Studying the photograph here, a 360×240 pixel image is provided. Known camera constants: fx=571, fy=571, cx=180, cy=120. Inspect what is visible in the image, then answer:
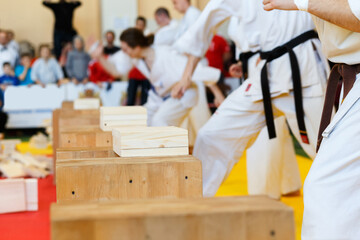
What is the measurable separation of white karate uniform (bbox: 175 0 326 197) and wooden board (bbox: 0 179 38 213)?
1.13 m

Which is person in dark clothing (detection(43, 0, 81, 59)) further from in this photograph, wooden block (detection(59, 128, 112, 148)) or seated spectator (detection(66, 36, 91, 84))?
wooden block (detection(59, 128, 112, 148))

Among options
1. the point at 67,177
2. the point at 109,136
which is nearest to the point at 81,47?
the point at 109,136

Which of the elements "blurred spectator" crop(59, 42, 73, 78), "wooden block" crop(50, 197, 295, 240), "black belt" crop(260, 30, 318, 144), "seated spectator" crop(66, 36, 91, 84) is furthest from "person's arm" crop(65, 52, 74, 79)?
"wooden block" crop(50, 197, 295, 240)

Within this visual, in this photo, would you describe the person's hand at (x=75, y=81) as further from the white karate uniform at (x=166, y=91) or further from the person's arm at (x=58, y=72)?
the white karate uniform at (x=166, y=91)

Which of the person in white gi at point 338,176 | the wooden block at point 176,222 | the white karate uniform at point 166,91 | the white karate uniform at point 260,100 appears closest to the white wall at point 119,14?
the white karate uniform at point 166,91

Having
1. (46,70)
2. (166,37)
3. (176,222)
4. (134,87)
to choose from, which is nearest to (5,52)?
(46,70)

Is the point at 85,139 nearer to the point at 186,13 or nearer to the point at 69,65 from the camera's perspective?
the point at 186,13

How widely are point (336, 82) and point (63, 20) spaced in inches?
410

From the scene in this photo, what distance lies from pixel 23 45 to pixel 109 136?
1009 centimetres

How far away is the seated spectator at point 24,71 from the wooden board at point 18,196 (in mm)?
6923

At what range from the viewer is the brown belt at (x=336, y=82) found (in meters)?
1.81

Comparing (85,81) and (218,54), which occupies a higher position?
(218,54)

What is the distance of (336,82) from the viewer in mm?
1980

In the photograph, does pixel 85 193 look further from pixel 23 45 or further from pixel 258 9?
pixel 23 45
